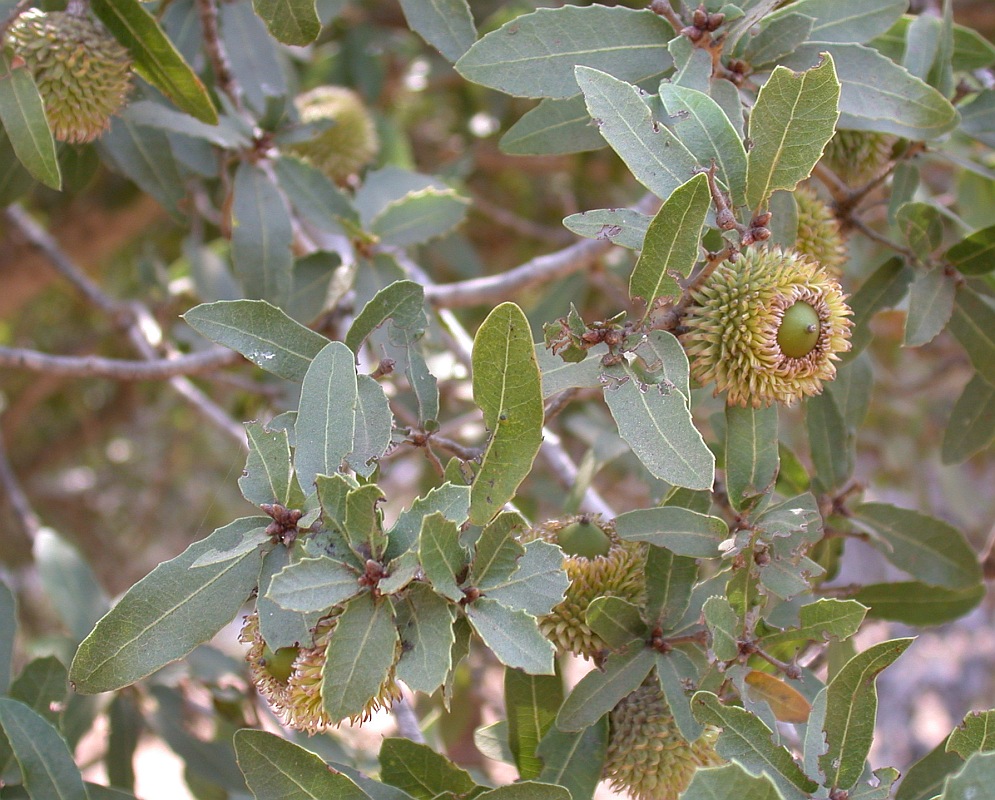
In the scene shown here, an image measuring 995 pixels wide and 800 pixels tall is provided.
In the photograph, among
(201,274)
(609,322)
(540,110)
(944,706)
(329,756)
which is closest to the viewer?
(609,322)

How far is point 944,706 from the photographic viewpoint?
5773 millimetres

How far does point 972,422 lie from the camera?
5.04 feet

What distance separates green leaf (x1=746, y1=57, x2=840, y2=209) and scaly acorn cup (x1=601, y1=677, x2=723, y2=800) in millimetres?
621

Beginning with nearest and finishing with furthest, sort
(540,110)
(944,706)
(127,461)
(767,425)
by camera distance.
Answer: (767,425) → (540,110) → (127,461) → (944,706)

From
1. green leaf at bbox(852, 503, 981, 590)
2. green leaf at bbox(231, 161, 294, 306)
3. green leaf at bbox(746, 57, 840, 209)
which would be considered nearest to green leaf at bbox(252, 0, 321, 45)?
green leaf at bbox(231, 161, 294, 306)

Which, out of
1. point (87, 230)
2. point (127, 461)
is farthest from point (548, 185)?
point (127, 461)

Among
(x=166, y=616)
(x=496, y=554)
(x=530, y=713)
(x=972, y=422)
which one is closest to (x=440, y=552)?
(x=496, y=554)

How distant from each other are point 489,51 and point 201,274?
4.40 ft

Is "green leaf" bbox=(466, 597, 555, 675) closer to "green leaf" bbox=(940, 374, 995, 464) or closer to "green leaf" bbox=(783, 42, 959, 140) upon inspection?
"green leaf" bbox=(783, 42, 959, 140)

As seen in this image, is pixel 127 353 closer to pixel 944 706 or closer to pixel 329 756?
pixel 329 756

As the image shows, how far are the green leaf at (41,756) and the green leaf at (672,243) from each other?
35.8 inches

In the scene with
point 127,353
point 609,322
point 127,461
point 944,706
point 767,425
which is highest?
point 609,322

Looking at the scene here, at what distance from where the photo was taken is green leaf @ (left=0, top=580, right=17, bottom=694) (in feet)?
4.46

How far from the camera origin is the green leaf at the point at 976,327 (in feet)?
4.54
